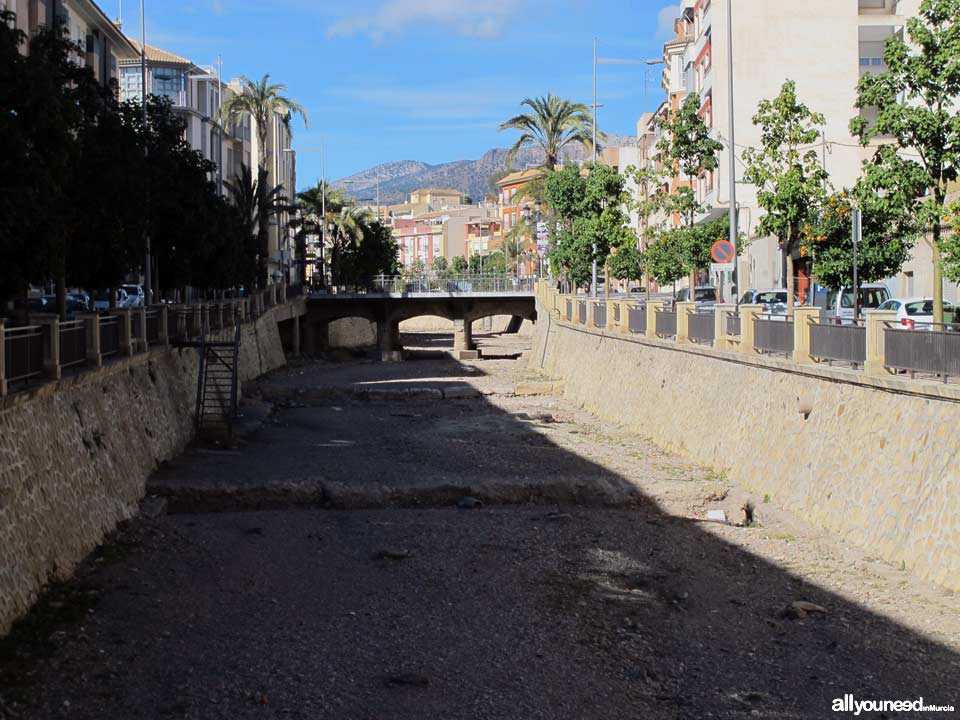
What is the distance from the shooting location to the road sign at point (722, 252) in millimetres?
29781

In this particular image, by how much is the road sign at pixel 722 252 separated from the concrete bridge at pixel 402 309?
1758 inches

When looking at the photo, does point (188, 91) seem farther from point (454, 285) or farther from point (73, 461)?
point (73, 461)

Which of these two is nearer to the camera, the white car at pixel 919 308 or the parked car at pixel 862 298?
the white car at pixel 919 308

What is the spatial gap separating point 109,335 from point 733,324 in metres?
12.5

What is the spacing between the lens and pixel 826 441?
1939 cm

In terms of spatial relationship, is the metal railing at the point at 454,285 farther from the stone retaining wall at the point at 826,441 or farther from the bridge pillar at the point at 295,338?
the stone retaining wall at the point at 826,441

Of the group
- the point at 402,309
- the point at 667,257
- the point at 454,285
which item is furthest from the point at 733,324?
the point at 402,309

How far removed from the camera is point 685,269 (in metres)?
41.4

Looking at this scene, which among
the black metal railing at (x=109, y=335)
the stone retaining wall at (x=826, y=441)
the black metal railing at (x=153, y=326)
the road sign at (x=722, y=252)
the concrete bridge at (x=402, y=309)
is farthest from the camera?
the concrete bridge at (x=402, y=309)

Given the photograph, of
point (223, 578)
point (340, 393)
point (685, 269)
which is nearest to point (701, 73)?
point (685, 269)

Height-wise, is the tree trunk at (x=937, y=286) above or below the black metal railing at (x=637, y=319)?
above

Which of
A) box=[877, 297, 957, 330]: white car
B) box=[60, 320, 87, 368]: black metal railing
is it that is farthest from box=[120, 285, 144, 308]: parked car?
box=[877, 297, 957, 330]: white car

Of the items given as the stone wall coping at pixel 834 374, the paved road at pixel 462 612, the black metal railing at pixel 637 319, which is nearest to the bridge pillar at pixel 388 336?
the black metal railing at pixel 637 319

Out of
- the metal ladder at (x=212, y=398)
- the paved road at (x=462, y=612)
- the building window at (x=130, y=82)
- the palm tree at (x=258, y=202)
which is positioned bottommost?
the paved road at (x=462, y=612)
